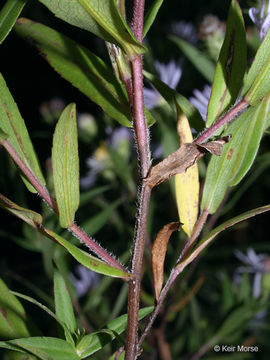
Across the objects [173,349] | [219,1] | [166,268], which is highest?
[219,1]

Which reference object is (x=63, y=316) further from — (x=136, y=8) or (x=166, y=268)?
(x=166, y=268)

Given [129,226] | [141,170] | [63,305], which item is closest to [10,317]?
[63,305]

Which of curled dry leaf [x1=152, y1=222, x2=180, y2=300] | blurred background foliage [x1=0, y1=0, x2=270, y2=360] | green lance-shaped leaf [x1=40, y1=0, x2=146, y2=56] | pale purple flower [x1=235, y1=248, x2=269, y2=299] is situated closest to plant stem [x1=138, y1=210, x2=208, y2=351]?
curled dry leaf [x1=152, y1=222, x2=180, y2=300]

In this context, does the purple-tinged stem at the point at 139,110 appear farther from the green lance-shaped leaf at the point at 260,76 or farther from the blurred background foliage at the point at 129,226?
the blurred background foliage at the point at 129,226

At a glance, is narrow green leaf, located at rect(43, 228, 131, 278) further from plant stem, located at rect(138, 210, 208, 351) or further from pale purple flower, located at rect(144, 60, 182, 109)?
pale purple flower, located at rect(144, 60, 182, 109)

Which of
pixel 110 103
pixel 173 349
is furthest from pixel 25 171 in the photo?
pixel 173 349

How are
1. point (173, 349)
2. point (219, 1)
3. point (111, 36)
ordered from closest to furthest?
point (111, 36) < point (173, 349) < point (219, 1)
